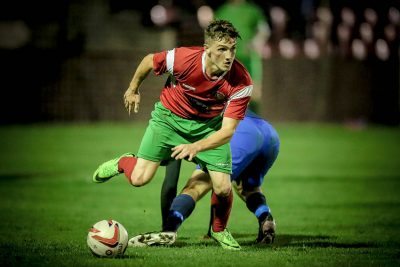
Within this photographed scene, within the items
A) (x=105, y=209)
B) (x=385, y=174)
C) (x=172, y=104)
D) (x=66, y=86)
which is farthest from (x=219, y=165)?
(x=66, y=86)

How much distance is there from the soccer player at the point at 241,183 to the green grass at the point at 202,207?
8.2 inches

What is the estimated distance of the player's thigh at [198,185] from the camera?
8.23m

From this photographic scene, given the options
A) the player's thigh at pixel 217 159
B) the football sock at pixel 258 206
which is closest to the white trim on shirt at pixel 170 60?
the player's thigh at pixel 217 159

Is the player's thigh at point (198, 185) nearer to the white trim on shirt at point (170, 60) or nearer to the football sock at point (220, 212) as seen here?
the football sock at point (220, 212)

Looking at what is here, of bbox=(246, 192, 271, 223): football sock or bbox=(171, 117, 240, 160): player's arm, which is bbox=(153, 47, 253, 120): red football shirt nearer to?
bbox=(171, 117, 240, 160): player's arm

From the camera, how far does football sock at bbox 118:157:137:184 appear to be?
809 centimetres

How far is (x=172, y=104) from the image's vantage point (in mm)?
8039

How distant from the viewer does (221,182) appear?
7801mm

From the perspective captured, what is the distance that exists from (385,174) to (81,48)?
12.6 metres

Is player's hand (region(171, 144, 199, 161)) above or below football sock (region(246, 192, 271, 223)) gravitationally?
above

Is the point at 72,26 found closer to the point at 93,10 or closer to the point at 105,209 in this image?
the point at 93,10

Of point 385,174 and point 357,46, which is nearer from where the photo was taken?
point 385,174

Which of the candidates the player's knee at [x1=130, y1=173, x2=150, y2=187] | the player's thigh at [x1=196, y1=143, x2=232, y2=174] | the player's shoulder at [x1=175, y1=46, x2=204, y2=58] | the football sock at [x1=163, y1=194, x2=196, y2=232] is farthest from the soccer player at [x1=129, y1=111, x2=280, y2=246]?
the player's shoulder at [x1=175, y1=46, x2=204, y2=58]

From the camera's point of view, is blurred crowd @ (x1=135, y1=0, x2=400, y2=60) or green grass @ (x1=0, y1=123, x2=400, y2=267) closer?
green grass @ (x1=0, y1=123, x2=400, y2=267)
